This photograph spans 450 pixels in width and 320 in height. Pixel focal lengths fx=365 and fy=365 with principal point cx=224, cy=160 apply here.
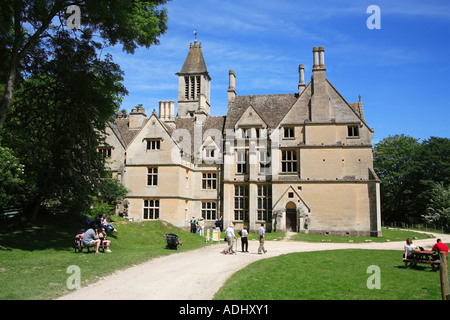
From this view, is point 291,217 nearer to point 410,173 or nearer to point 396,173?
point 410,173

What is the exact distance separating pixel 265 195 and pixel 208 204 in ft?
22.4

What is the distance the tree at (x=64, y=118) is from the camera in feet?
65.0

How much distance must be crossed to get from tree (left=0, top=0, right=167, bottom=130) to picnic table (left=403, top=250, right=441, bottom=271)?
56.1 feet

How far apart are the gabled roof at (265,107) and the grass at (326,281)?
23371 mm

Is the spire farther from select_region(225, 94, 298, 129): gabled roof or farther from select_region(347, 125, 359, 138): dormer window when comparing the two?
select_region(347, 125, 359, 138): dormer window

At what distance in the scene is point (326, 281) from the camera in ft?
44.5

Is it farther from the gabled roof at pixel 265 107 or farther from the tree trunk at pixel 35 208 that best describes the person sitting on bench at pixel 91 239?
the gabled roof at pixel 265 107

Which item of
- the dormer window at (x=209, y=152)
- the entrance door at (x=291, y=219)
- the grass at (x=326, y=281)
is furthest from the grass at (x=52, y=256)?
the dormer window at (x=209, y=152)

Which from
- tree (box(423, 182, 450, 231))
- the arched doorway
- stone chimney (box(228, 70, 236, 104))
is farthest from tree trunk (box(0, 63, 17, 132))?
tree (box(423, 182, 450, 231))

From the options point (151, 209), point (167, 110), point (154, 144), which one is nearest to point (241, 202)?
point (151, 209)

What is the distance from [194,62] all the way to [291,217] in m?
42.6

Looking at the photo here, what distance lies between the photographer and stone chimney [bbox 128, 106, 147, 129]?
42.6 metres
